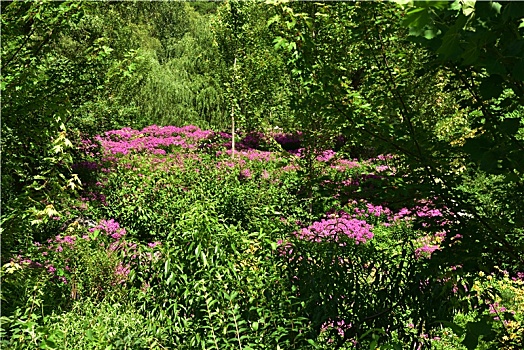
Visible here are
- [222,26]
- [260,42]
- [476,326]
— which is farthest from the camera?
[222,26]

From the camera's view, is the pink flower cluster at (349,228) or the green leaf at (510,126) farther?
the pink flower cluster at (349,228)

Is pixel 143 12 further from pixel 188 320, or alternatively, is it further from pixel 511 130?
pixel 511 130

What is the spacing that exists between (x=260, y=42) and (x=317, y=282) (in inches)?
305

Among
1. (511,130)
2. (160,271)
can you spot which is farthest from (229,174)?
(511,130)

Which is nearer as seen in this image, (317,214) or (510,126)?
(510,126)

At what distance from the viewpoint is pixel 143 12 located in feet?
69.7

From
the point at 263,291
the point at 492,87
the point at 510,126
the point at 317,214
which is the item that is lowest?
the point at 317,214

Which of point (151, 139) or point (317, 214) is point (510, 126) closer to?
point (317, 214)

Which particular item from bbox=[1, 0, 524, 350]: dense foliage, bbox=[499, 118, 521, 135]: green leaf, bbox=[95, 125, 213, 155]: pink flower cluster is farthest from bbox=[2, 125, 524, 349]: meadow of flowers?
bbox=[95, 125, 213, 155]: pink flower cluster

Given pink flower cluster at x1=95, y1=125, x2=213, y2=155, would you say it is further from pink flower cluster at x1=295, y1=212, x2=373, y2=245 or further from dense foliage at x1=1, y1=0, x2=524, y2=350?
pink flower cluster at x1=295, y1=212, x2=373, y2=245

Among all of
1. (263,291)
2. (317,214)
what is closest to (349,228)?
(317,214)

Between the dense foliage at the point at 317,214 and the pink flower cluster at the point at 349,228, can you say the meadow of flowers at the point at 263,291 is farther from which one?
the pink flower cluster at the point at 349,228

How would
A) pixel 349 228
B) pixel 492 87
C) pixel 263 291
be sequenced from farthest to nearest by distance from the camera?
1. pixel 349 228
2. pixel 263 291
3. pixel 492 87

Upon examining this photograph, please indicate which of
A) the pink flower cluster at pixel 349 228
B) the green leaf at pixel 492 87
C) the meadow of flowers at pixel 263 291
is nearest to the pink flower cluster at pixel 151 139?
the pink flower cluster at pixel 349 228
